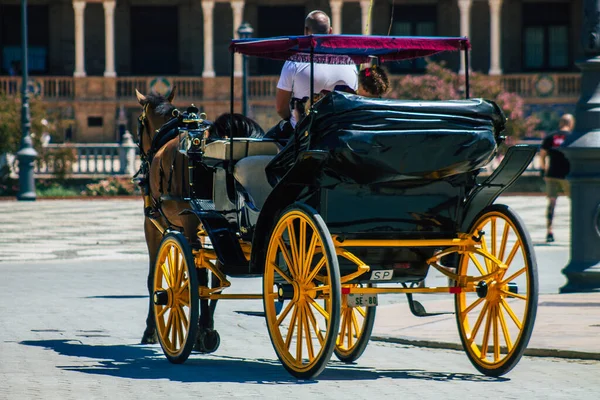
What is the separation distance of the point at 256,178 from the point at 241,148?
0.58 meters

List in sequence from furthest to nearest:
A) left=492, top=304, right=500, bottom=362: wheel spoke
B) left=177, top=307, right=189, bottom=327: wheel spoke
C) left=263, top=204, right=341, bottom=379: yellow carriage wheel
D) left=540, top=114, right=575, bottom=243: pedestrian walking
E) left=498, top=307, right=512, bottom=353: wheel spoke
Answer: left=540, top=114, right=575, bottom=243: pedestrian walking < left=177, top=307, right=189, bottom=327: wheel spoke < left=492, top=304, right=500, bottom=362: wheel spoke < left=498, top=307, right=512, bottom=353: wheel spoke < left=263, top=204, right=341, bottom=379: yellow carriage wheel

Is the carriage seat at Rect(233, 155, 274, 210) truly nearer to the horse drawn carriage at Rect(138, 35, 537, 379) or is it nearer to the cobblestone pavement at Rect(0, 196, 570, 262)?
the horse drawn carriage at Rect(138, 35, 537, 379)

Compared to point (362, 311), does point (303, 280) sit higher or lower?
higher

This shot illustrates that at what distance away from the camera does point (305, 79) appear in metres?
9.36

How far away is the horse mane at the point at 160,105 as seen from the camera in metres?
11.1

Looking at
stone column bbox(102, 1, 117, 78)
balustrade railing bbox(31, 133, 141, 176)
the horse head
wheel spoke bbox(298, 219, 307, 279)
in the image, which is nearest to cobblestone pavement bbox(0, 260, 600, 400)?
wheel spoke bbox(298, 219, 307, 279)

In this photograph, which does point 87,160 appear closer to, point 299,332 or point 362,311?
point 362,311

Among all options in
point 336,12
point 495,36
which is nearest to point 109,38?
point 336,12

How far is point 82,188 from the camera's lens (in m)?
35.5

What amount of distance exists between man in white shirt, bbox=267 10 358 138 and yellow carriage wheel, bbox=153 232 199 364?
1.10 m

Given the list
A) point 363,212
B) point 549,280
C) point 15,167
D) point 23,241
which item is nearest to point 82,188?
point 15,167

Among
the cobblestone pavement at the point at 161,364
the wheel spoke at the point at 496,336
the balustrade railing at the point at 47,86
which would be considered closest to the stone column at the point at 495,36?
the balustrade railing at the point at 47,86

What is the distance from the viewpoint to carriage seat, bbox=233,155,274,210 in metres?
8.95

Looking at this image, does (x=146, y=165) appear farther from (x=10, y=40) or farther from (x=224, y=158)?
(x=10, y=40)
